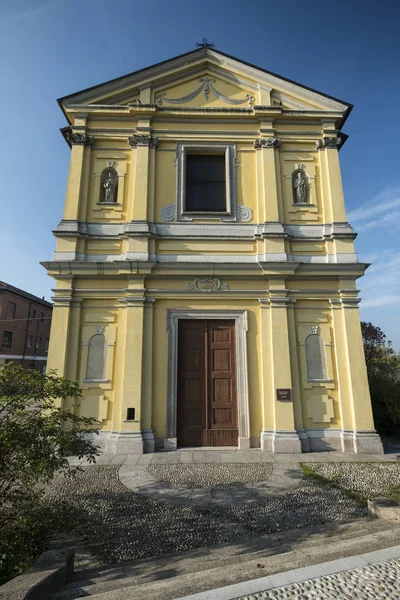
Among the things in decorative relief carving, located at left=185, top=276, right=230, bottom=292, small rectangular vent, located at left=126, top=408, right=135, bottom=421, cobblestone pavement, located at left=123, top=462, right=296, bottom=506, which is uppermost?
decorative relief carving, located at left=185, top=276, right=230, bottom=292

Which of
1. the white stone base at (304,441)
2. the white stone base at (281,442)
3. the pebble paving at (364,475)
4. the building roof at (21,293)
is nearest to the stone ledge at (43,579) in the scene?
the pebble paving at (364,475)

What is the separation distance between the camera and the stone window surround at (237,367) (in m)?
7.64

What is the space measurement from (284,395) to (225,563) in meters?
4.90

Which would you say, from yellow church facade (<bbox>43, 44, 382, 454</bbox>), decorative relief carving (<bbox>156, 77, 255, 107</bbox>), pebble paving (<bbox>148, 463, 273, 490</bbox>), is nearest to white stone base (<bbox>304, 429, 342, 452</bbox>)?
yellow church facade (<bbox>43, 44, 382, 454</bbox>)

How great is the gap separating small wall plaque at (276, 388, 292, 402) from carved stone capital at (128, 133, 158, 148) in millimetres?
7622

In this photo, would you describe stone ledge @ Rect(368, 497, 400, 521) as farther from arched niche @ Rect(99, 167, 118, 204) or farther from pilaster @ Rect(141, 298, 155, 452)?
arched niche @ Rect(99, 167, 118, 204)

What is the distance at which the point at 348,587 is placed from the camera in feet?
8.59

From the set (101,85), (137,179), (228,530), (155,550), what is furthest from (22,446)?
(101,85)

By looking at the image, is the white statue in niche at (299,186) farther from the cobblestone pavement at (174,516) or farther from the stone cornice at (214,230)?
the cobblestone pavement at (174,516)

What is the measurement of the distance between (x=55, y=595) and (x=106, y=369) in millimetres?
5529

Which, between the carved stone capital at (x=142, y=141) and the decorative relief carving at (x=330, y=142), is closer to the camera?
the carved stone capital at (x=142, y=141)

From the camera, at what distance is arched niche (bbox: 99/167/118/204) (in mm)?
8984

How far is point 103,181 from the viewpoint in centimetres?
917

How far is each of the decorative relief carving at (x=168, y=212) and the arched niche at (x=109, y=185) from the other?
1470 mm
